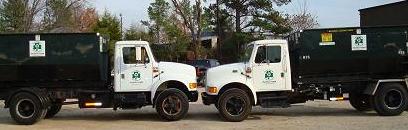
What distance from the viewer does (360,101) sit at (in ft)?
60.5

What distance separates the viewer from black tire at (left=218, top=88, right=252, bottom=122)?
16.4m

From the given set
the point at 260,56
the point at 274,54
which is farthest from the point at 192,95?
the point at 274,54

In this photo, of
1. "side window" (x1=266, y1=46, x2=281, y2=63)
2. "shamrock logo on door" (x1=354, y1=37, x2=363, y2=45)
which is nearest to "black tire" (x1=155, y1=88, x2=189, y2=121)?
"side window" (x1=266, y1=46, x2=281, y2=63)

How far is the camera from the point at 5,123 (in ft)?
55.6

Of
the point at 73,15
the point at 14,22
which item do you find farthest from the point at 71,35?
the point at 73,15

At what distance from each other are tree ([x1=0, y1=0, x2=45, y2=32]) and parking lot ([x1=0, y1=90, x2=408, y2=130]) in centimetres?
2687

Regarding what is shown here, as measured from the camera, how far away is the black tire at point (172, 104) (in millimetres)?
16484

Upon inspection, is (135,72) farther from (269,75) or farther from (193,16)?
(193,16)

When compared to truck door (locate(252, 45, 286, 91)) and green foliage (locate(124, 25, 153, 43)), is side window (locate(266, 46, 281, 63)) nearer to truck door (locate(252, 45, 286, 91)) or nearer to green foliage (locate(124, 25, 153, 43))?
truck door (locate(252, 45, 286, 91))

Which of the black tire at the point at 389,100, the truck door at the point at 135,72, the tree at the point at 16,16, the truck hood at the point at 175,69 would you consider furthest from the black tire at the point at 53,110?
the tree at the point at 16,16

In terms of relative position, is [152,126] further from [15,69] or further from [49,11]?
[49,11]

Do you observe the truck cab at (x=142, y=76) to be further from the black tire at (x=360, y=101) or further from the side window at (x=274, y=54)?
the black tire at (x=360, y=101)

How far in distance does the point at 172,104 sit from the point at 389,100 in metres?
6.03

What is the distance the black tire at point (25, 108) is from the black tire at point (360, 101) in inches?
346
